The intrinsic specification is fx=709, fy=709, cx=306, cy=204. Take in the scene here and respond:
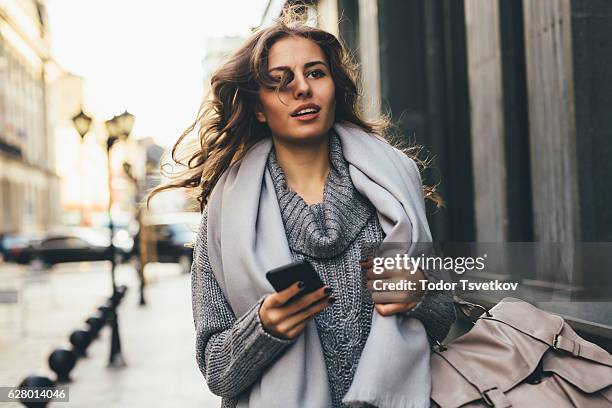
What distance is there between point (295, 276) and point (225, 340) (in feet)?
1.29

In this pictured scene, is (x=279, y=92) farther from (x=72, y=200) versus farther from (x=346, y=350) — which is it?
(x=72, y=200)

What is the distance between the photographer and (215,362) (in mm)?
2096

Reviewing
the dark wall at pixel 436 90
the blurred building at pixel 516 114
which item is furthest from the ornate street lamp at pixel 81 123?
the dark wall at pixel 436 90

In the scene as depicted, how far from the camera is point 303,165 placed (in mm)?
2367

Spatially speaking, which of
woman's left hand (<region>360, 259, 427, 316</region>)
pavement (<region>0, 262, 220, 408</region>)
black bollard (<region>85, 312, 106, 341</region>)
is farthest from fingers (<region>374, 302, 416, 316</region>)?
black bollard (<region>85, 312, 106, 341</region>)

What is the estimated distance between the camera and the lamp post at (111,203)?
934 cm

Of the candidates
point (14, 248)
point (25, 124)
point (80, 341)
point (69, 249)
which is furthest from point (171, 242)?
point (25, 124)

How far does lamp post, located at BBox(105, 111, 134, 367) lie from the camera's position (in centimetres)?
934

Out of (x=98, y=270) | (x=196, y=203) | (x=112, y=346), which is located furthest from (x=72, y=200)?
(x=196, y=203)

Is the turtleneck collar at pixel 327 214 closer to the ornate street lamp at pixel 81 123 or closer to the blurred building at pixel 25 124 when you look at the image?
the ornate street lamp at pixel 81 123

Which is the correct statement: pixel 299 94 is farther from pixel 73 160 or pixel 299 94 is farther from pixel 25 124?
pixel 73 160

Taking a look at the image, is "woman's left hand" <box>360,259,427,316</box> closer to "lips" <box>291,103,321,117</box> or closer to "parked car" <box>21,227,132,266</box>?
"lips" <box>291,103,321,117</box>

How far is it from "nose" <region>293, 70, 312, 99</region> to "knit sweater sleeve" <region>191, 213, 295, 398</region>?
1.84 ft

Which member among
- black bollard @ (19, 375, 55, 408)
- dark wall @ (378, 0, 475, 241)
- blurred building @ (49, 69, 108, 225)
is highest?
blurred building @ (49, 69, 108, 225)
